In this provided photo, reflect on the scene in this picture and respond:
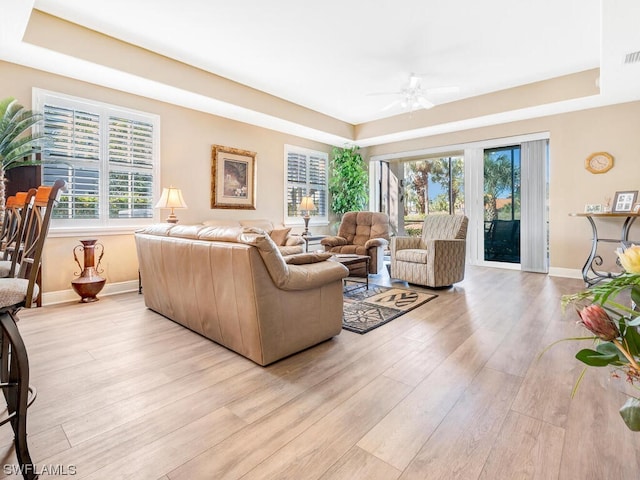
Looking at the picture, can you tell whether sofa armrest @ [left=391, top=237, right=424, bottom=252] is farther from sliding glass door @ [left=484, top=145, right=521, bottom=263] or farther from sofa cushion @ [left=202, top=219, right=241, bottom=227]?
sofa cushion @ [left=202, top=219, right=241, bottom=227]

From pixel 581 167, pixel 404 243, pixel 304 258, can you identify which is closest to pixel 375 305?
pixel 304 258

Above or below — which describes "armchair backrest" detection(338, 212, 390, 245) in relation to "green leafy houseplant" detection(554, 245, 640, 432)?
above

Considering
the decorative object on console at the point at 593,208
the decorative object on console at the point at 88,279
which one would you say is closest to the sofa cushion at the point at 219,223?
the decorative object on console at the point at 88,279

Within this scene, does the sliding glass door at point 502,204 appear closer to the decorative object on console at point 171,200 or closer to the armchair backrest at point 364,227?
the armchair backrest at point 364,227

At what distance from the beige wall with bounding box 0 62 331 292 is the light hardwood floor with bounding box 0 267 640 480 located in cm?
138

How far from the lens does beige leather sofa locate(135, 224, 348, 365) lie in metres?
2.04

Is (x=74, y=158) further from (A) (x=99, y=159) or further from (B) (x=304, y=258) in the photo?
(B) (x=304, y=258)

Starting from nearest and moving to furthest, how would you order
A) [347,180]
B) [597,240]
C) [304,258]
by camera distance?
[304,258]
[597,240]
[347,180]

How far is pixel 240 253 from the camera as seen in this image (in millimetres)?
2029

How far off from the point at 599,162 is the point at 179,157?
6.11 metres

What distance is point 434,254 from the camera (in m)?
4.07

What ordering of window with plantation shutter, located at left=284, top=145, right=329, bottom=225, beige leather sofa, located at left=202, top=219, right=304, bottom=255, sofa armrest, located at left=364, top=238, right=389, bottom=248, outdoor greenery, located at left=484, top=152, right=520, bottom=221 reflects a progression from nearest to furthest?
beige leather sofa, located at left=202, top=219, right=304, bottom=255, sofa armrest, located at left=364, top=238, right=389, bottom=248, outdoor greenery, located at left=484, top=152, right=520, bottom=221, window with plantation shutter, located at left=284, top=145, right=329, bottom=225

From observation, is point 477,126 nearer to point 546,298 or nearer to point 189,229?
point 546,298

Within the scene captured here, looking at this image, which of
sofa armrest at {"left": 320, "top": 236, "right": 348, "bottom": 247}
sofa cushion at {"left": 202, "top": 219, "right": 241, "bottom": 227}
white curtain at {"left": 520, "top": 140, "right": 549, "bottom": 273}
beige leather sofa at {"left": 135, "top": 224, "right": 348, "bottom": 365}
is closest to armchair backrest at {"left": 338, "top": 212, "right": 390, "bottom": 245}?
sofa armrest at {"left": 320, "top": 236, "right": 348, "bottom": 247}
